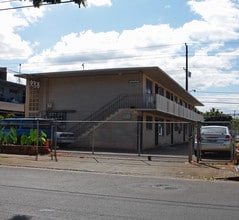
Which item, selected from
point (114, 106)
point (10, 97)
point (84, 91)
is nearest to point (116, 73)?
point (114, 106)

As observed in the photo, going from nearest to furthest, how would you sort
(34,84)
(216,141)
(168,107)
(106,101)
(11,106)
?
(216,141) → (106,101) → (168,107) → (34,84) → (11,106)

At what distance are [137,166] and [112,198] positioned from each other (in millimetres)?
8077

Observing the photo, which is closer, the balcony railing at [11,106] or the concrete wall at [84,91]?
the concrete wall at [84,91]

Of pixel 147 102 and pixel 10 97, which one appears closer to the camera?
pixel 147 102

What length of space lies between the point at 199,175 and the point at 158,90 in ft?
77.8

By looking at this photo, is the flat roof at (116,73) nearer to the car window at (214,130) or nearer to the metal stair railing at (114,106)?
the metal stair railing at (114,106)

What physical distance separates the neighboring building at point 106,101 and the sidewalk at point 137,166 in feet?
29.5

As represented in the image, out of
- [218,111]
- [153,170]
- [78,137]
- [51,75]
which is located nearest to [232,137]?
[153,170]

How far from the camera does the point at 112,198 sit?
10242mm

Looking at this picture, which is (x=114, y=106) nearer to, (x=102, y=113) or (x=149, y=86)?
(x=102, y=113)

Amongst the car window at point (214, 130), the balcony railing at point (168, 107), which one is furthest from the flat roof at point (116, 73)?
the car window at point (214, 130)

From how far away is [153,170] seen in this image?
1697 cm

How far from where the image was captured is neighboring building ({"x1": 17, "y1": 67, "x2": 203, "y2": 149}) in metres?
30.8

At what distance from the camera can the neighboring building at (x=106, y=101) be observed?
3077cm
